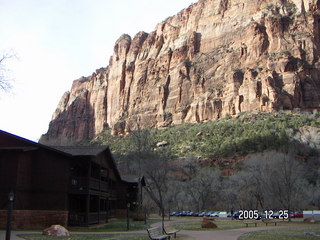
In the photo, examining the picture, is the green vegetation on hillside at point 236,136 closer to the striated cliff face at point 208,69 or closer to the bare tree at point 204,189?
the striated cliff face at point 208,69

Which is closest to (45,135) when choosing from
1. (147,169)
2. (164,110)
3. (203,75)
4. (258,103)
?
(164,110)

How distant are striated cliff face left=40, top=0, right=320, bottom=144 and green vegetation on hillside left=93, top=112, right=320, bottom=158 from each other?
861 cm

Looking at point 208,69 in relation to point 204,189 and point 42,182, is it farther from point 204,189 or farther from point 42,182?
point 42,182

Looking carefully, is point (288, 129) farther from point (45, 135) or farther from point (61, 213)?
point (45, 135)

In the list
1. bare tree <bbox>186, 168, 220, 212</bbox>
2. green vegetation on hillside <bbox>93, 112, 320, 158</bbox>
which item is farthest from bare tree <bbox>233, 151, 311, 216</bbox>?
green vegetation on hillside <bbox>93, 112, 320, 158</bbox>

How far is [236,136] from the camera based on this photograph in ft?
280

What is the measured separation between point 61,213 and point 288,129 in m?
65.6

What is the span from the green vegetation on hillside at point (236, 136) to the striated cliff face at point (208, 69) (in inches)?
339

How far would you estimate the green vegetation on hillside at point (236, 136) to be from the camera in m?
78.0

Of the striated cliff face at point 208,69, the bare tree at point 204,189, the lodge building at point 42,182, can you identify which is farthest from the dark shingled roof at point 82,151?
the striated cliff face at point 208,69

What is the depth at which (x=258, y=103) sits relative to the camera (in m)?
103

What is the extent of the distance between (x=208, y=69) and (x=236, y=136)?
156 feet

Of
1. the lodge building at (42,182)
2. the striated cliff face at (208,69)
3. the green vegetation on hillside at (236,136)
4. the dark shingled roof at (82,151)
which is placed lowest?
the lodge building at (42,182)

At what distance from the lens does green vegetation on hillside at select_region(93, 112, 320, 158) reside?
7800cm
